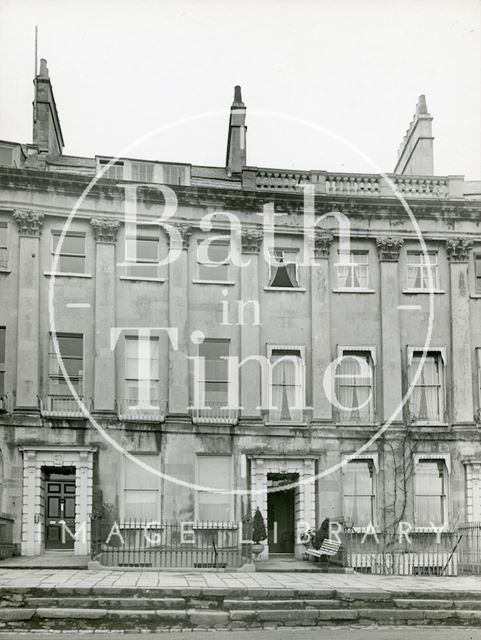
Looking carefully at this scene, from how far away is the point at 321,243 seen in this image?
30.8 meters

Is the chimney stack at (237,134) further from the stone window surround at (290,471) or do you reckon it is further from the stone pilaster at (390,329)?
the stone window surround at (290,471)

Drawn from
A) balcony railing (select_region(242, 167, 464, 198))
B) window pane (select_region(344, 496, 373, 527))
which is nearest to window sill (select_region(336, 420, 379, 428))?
window pane (select_region(344, 496, 373, 527))

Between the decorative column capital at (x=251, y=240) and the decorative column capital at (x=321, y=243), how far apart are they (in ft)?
5.86

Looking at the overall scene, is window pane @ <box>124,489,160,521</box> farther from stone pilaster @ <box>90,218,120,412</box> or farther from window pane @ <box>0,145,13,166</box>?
window pane @ <box>0,145,13,166</box>

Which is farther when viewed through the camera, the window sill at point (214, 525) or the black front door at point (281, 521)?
the black front door at point (281, 521)

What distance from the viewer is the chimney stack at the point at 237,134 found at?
104 ft

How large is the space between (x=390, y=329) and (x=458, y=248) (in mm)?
3483

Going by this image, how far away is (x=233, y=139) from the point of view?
32.0m

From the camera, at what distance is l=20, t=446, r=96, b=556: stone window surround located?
27.2m

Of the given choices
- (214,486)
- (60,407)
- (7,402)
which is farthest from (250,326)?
(7,402)

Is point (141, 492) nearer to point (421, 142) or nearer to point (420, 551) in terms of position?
point (420, 551)

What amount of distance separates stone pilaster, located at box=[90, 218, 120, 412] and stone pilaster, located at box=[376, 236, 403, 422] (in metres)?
8.40

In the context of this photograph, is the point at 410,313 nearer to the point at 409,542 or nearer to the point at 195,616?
the point at 409,542

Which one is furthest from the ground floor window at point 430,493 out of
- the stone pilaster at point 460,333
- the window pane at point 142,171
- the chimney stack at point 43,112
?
the chimney stack at point 43,112
